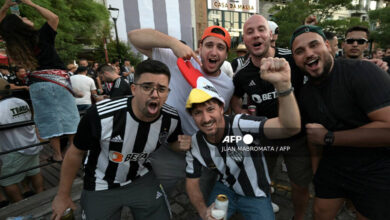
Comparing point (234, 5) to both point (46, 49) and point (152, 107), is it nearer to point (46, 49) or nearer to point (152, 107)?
point (46, 49)

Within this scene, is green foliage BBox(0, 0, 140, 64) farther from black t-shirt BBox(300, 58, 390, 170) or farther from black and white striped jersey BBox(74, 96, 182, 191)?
black t-shirt BBox(300, 58, 390, 170)

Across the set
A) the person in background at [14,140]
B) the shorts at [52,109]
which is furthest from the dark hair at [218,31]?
the person in background at [14,140]

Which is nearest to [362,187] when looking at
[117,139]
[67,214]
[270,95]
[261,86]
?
[270,95]

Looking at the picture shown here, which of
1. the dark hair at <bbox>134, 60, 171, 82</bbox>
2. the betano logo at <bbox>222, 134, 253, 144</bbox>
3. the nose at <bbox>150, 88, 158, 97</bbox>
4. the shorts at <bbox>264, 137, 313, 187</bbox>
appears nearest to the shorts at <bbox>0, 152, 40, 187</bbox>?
the dark hair at <bbox>134, 60, 171, 82</bbox>

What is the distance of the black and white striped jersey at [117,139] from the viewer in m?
2.01

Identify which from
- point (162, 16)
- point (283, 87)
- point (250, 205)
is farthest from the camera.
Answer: point (162, 16)

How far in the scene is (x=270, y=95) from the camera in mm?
2570

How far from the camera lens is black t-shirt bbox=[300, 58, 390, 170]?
1.57 m

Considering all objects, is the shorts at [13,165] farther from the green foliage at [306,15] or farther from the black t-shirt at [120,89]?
the green foliage at [306,15]

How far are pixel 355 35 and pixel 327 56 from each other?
2657 millimetres

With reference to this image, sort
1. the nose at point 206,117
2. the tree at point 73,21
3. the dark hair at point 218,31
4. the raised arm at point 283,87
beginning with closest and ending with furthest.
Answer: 1. the raised arm at point 283,87
2. the nose at point 206,117
3. the dark hair at point 218,31
4. the tree at point 73,21

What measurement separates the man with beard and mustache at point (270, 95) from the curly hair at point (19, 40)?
10.3ft

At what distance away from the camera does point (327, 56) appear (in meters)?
1.81

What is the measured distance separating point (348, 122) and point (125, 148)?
7.29 feet
